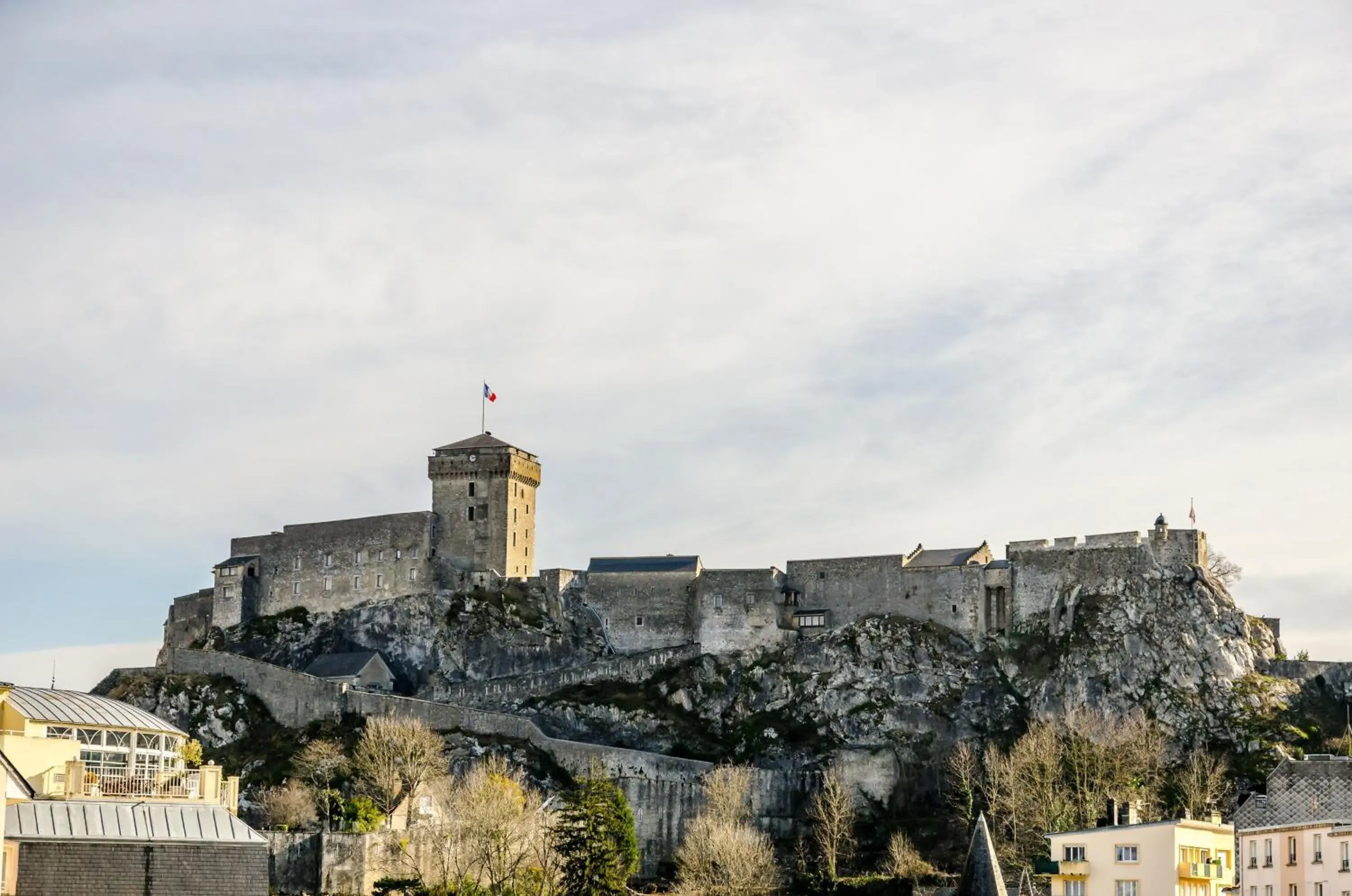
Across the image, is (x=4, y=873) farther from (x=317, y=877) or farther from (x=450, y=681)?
(x=450, y=681)

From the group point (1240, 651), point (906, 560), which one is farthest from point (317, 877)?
point (1240, 651)

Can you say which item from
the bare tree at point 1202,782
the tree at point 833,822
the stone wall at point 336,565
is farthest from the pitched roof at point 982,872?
the stone wall at point 336,565

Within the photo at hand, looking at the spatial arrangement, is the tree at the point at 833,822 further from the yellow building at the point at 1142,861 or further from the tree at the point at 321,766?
the tree at the point at 321,766

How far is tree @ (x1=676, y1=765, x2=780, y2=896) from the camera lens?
100 metres

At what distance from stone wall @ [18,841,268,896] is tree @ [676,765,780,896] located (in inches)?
1441

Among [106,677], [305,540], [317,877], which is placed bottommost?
[317,877]

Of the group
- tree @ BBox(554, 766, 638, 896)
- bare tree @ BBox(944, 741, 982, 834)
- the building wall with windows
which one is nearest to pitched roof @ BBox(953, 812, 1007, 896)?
the building wall with windows

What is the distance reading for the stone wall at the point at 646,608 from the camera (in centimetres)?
12800

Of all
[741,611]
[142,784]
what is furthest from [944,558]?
[142,784]

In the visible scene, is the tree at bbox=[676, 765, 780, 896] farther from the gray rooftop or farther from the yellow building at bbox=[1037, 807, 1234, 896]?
the gray rooftop

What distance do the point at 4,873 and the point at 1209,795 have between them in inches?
2381

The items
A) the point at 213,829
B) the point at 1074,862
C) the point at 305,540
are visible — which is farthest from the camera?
the point at 305,540

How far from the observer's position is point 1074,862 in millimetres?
85938

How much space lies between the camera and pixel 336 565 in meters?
136
